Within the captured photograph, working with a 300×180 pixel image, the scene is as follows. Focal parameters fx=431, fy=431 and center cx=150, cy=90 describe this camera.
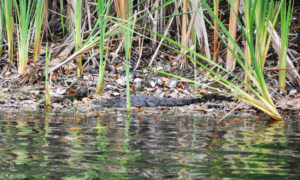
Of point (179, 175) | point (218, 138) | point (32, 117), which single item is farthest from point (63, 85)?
point (179, 175)

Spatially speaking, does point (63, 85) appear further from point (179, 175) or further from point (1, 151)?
point (179, 175)

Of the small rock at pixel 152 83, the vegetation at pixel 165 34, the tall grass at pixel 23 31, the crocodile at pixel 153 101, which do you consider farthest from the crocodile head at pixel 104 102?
the tall grass at pixel 23 31

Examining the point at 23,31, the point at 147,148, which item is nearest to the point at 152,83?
the point at 23,31

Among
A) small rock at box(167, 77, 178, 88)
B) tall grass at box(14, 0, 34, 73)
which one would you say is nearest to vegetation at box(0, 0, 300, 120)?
tall grass at box(14, 0, 34, 73)

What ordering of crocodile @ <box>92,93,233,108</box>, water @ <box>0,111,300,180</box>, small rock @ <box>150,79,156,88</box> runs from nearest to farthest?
1. water @ <box>0,111,300,180</box>
2. crocodile @ <box>92,93,233,108</box>
3. small rock @ <box>150,79,156,88</box>

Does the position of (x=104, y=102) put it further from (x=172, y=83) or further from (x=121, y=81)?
(x=172, y=83)

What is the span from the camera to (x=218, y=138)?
2836 millimetres

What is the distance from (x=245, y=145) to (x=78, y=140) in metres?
1.02

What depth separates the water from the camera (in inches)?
71.7

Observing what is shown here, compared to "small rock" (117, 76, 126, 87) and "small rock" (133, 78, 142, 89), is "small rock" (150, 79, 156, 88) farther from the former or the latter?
"small rock" (117, 76, 126, 87)

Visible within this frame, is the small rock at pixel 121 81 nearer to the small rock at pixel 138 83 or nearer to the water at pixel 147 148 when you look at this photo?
the small rock at pixel 138 83

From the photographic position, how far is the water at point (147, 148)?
5.98 ft

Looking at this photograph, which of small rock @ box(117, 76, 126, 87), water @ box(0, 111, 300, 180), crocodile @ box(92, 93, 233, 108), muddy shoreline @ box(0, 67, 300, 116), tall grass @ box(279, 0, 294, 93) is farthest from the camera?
small rock @ box(117, 76, 126, 87)

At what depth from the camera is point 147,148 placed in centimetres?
242
